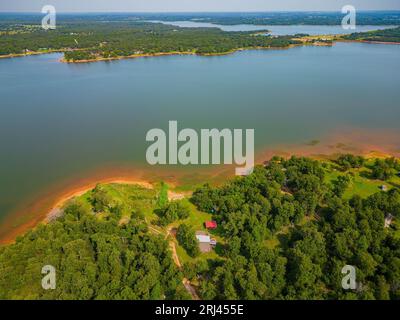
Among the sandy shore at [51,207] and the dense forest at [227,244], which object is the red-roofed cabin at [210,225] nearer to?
the dense forest at [227,244]

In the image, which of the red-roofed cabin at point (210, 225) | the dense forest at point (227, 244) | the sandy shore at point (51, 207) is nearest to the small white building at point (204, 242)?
the dense forest at point (227, 244)

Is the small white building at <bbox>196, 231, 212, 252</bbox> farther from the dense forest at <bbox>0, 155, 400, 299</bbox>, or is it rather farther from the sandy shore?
the sandy shore

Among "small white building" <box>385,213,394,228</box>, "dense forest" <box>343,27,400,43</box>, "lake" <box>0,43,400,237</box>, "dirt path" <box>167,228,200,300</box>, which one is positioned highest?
"dense forest" <box>343,27,400,43</box>

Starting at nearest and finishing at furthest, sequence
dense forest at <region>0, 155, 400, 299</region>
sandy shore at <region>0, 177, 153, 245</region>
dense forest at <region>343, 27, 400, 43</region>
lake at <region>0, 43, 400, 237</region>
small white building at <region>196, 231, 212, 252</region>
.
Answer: dense forest at <region>0, 155, 400, 299</region>
small white building at <region>196, 231, 212, 252</region>
sandy shore at <region>0, 177, 153, 245</region>
lake at <region>0, 43, 400, 237</region>
dense forest at <region>343, 27, 400, 43</region>

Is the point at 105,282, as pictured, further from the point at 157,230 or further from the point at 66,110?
the point at 66,110

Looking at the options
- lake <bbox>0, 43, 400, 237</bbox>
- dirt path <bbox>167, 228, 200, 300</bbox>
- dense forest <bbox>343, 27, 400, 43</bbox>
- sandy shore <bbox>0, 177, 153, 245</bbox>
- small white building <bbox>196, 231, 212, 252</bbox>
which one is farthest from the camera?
dense forest <bbox>343, 27, 400, 43</bbox>

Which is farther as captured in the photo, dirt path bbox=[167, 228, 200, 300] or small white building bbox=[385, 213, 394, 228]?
small white building bbox=[385, 213, 394, 228]

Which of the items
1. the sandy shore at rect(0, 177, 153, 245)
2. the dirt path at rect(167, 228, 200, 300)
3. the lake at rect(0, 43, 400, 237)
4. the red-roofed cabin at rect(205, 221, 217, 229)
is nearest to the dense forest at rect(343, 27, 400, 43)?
the lake at rect(0, 43, 400, 237)

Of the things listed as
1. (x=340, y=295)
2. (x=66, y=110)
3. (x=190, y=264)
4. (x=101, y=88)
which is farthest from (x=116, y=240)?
(x=101, y=88)
